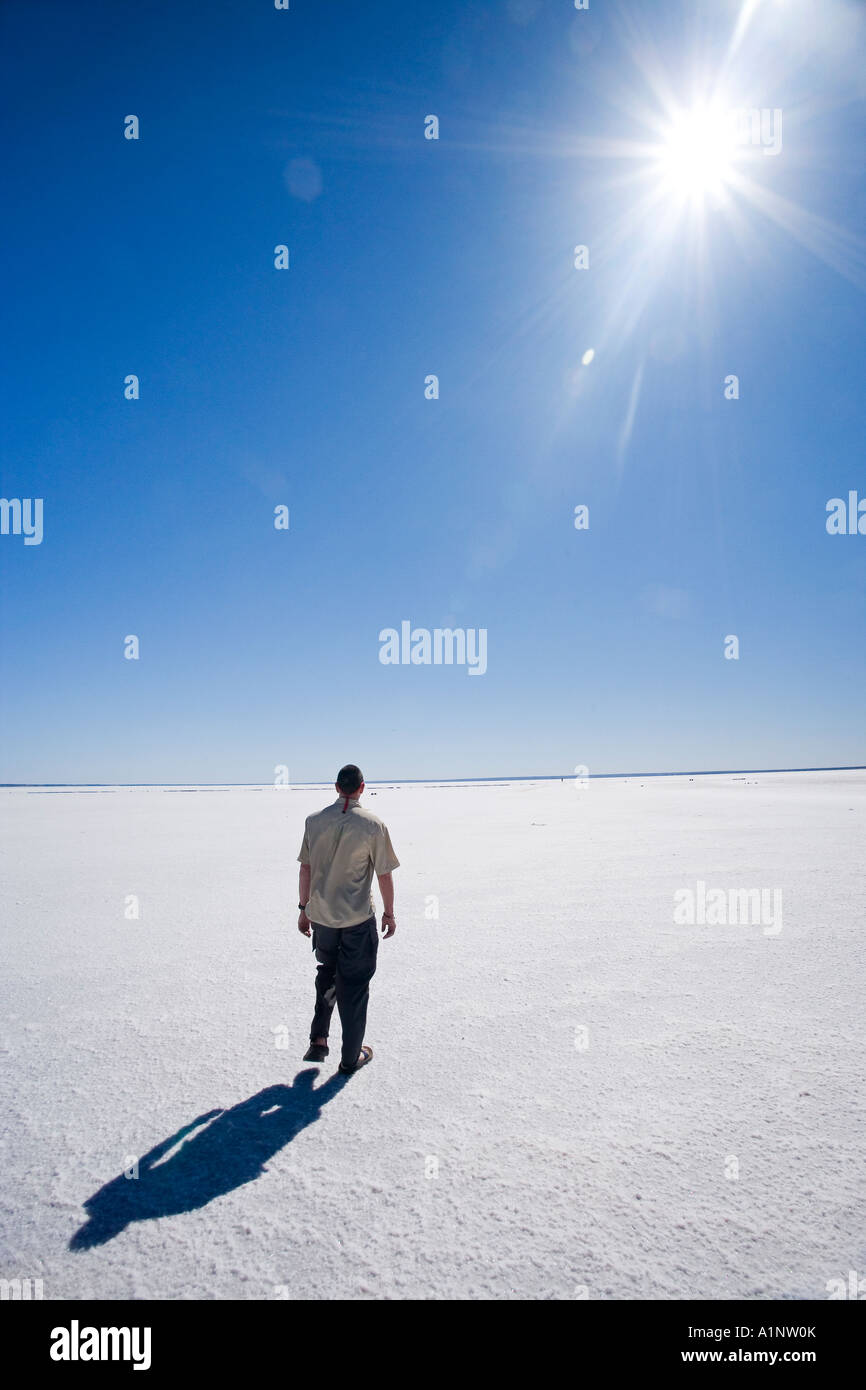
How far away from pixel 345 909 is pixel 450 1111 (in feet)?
4.95

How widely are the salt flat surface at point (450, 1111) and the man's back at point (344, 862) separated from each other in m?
1.20

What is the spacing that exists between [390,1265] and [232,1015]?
10.7 feet

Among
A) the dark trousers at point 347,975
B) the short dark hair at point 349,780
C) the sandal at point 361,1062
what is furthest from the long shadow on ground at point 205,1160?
the short dark hair at point 349,780

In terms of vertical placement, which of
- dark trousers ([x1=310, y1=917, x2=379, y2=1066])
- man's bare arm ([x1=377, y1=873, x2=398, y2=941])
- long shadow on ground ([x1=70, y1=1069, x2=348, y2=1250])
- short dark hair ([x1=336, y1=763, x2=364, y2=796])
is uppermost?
short dark hair ([x1=336, y1=763, x2=364, y2=796])

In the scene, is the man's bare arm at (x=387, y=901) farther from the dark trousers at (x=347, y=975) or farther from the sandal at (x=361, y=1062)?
the sandal at (x=361, y=1062)

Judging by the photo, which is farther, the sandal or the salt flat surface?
the sandal

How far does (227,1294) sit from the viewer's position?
101 inches

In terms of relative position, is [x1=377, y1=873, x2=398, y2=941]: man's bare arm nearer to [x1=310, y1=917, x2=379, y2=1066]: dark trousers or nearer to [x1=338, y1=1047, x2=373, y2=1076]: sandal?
[x1=310, y1=917, x2=379, y2=1066]: dark trousers

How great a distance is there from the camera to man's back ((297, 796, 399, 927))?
4.51 metres

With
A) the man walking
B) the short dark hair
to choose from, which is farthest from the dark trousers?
the short dark hair

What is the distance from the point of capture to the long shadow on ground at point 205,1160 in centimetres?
300
